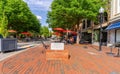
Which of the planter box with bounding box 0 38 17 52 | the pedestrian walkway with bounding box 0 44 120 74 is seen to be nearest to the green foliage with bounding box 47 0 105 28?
the planter box with bounding box 0 38 17 52

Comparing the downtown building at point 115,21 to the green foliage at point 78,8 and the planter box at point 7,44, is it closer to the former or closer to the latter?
the green foliage at point 78,8

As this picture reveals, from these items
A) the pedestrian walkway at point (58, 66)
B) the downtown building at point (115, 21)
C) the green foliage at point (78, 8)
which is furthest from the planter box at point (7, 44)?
the green foliage at point (78, 8)

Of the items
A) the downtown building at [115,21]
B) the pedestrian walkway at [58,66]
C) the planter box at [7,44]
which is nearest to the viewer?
the pedestrian walkway at [58,66]

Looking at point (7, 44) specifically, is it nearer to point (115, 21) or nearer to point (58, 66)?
point (58, 66)

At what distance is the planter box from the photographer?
2233 cm

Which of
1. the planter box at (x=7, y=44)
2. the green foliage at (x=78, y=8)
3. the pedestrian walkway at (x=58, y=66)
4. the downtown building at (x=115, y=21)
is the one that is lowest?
the pedestrian walkway at (x=58, y=66)

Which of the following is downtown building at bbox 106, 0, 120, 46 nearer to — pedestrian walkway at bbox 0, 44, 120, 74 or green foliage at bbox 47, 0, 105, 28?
green foliage at bbox 47, 0, 105, 28

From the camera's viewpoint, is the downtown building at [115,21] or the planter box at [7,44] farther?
the downtown building at [115,21]

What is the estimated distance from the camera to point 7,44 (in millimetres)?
23578

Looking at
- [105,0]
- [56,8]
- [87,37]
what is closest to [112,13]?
[105,0]

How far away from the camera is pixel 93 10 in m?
44.0

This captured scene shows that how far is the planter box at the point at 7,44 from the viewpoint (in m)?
22.3

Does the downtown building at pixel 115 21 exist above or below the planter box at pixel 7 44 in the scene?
above

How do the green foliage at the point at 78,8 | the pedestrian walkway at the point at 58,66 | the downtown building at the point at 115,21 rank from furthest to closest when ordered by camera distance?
the green foliage at the point at 78,8, the downtown building at the point at 115,21, the pedestrian walkway at the point at 58,66
